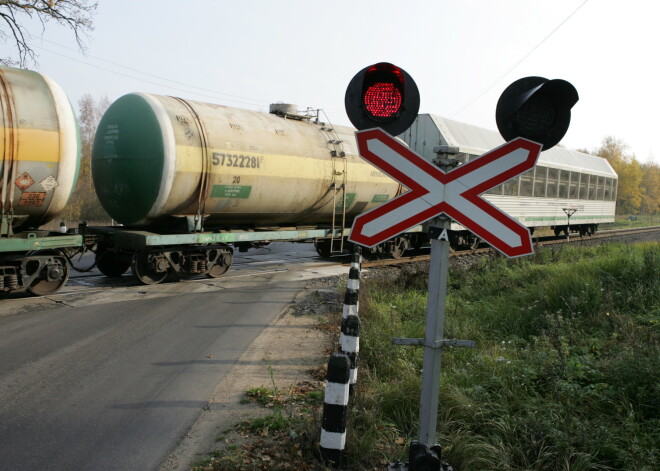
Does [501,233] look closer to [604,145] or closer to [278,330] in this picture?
[278,330]

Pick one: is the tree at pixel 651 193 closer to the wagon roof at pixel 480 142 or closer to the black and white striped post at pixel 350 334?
the wagon roof at pixel 480 142

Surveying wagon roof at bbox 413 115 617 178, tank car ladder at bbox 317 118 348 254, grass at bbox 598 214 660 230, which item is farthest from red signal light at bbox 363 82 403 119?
grass at bbox 598 214 660 230

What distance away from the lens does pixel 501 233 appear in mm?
2334

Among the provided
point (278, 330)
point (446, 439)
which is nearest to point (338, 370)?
point (446, 439)

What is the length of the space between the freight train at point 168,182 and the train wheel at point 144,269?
2cm

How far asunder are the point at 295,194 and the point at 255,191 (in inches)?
43.8

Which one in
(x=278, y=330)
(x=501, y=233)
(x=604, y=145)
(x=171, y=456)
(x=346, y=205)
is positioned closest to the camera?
(x=501, y=233)

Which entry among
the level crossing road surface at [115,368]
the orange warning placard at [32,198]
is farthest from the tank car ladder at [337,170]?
the orange warning placard at [32,198]

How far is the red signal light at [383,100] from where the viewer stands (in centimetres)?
263

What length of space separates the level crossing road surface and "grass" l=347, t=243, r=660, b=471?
1594 mm

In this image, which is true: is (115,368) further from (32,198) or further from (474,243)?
(474,243)

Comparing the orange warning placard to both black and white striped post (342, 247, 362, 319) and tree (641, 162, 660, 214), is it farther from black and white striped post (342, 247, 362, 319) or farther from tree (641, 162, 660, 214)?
tree (641, 162, 660, 214)

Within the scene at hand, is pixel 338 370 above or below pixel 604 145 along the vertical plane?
below

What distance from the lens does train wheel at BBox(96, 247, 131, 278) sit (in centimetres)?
1006
